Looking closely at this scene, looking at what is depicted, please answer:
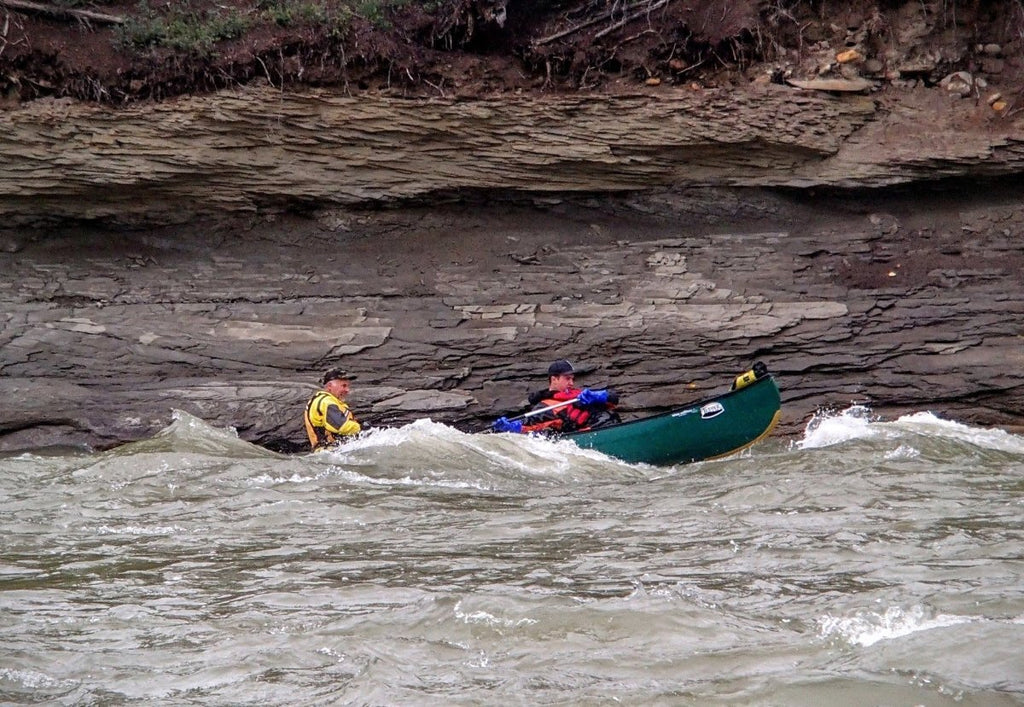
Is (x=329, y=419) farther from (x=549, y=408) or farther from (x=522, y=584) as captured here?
(x=522, y=584)

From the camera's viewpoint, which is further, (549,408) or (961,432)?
(549,408)

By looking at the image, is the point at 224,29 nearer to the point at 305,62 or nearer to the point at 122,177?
the point at 305,62

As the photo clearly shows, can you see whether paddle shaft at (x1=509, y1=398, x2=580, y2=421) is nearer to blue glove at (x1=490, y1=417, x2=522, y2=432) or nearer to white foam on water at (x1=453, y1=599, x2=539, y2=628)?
blue glove at (x1=490, y1=417, x2=522, y2=432)

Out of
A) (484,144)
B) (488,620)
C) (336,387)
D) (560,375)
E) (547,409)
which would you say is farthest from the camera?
(484,144)

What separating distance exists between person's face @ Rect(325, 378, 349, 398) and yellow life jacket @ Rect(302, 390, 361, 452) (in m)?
0.10

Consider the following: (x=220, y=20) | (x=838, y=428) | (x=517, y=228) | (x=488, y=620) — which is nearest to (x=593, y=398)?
(x=838, y=428)

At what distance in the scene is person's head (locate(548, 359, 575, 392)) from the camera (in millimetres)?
10242

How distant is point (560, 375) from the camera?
10.3 meters

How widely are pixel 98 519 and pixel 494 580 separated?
301cm

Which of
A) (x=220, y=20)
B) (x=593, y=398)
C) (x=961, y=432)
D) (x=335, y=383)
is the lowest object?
(x=961, y=432)

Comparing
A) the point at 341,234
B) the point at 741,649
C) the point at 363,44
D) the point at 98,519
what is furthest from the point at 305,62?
the point at 741,649

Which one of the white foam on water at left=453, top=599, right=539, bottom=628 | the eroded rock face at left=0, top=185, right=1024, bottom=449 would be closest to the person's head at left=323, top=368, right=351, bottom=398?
the eroded rock face at left=0, top=185, right=1024, bottom=449

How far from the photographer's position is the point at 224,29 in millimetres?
11727

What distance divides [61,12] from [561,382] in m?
6.44
